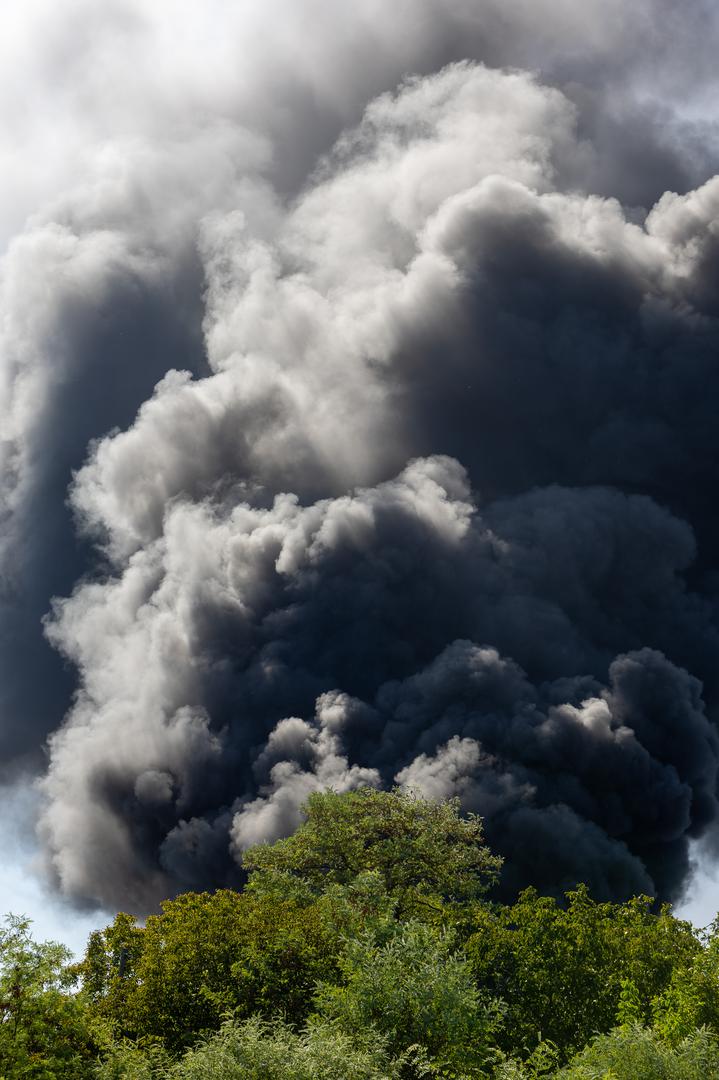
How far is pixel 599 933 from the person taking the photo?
42.9 meters

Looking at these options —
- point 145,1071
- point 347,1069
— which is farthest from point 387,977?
point 145,1071

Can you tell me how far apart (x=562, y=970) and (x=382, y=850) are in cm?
1700

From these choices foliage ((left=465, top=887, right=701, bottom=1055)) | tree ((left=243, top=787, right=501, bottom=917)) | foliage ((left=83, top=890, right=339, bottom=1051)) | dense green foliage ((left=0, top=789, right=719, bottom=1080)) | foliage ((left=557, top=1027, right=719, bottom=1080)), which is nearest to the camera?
foliage ((left=557, top=1027, right=719, bottom=1080))

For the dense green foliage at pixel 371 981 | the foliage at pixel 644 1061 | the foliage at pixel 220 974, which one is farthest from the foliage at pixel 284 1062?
the foliage at pixel 220 974

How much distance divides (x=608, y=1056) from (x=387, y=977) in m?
6.88

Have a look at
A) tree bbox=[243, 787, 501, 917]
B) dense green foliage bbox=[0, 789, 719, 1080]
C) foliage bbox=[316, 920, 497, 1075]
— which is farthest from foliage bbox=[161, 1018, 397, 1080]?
tree bbox=[243, 787, 501, 917]

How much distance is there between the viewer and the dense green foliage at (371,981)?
27359 millimetres

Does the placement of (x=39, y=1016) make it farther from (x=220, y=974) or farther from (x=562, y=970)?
(x=562, y=970)

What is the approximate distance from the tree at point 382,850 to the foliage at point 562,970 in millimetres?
11570

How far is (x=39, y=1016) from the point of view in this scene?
1201 inches

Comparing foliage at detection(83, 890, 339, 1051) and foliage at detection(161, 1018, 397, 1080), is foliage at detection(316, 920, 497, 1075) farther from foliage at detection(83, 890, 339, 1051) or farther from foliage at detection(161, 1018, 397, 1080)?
foliage at detection(83, 890, 339, 1051)

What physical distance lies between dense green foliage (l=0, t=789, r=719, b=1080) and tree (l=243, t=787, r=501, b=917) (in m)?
0.11

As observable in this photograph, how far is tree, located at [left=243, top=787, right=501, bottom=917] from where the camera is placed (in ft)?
182

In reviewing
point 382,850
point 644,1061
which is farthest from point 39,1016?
point 382,850
